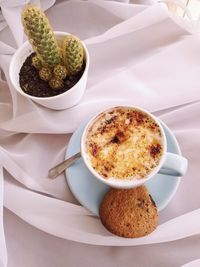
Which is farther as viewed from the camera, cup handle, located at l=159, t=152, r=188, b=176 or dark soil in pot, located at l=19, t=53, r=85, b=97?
dark soil in pot, located at l=19, t=53, r=85, b=97

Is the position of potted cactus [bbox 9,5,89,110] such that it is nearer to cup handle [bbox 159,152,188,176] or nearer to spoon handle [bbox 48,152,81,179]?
spoon handle [bbox 48,152,81,179]

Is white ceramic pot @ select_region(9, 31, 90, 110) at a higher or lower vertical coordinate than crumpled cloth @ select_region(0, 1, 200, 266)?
higher

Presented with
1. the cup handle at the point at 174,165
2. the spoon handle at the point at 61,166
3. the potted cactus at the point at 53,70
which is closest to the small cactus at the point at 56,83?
the potted cactus at the point at 53,70

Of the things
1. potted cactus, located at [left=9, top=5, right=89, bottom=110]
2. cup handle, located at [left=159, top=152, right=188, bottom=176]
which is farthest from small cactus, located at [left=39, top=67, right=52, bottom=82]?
cup handle, located at [left=159, top=152, right=188, bottom=176]

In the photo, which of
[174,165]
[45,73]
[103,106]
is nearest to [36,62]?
[45,73]

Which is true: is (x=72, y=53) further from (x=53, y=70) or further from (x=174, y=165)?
(x=174, y=165)

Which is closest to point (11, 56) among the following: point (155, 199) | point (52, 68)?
point (52, 68)
